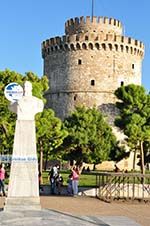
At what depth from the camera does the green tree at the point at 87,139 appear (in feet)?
143

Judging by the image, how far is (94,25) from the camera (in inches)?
2179

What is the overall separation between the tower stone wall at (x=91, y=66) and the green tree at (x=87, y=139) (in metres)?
7.17

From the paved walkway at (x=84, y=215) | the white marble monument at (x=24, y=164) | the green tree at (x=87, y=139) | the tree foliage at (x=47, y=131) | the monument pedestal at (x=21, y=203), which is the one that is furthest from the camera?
the green tree at (x=87, y=139)

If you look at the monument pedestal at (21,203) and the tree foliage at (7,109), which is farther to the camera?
the tree foliage at (7,109)

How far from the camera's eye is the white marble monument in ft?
39.1

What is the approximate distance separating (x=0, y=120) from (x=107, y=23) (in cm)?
2869

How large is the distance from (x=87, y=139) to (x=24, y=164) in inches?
1261

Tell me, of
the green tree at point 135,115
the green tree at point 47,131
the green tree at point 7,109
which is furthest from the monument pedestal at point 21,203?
the green tree at point 135,115

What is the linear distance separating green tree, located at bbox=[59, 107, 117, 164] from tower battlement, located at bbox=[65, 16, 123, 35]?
39.1 ft

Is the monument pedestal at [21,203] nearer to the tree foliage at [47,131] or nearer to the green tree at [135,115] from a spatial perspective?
the tree foliage at [47,131]

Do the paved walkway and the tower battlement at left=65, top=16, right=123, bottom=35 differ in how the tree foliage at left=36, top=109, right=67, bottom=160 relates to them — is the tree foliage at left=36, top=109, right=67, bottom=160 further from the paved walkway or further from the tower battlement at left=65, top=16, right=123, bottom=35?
the tower battlement at left=65, top=16, right=123, bottom=35

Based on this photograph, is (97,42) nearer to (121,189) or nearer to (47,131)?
(47,131)

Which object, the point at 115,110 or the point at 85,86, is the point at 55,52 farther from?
the point at 115,110

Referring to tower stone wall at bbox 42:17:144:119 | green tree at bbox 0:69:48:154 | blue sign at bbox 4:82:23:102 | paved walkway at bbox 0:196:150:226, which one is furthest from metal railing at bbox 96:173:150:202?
tower stone wall at bbox 42:17:144:119
